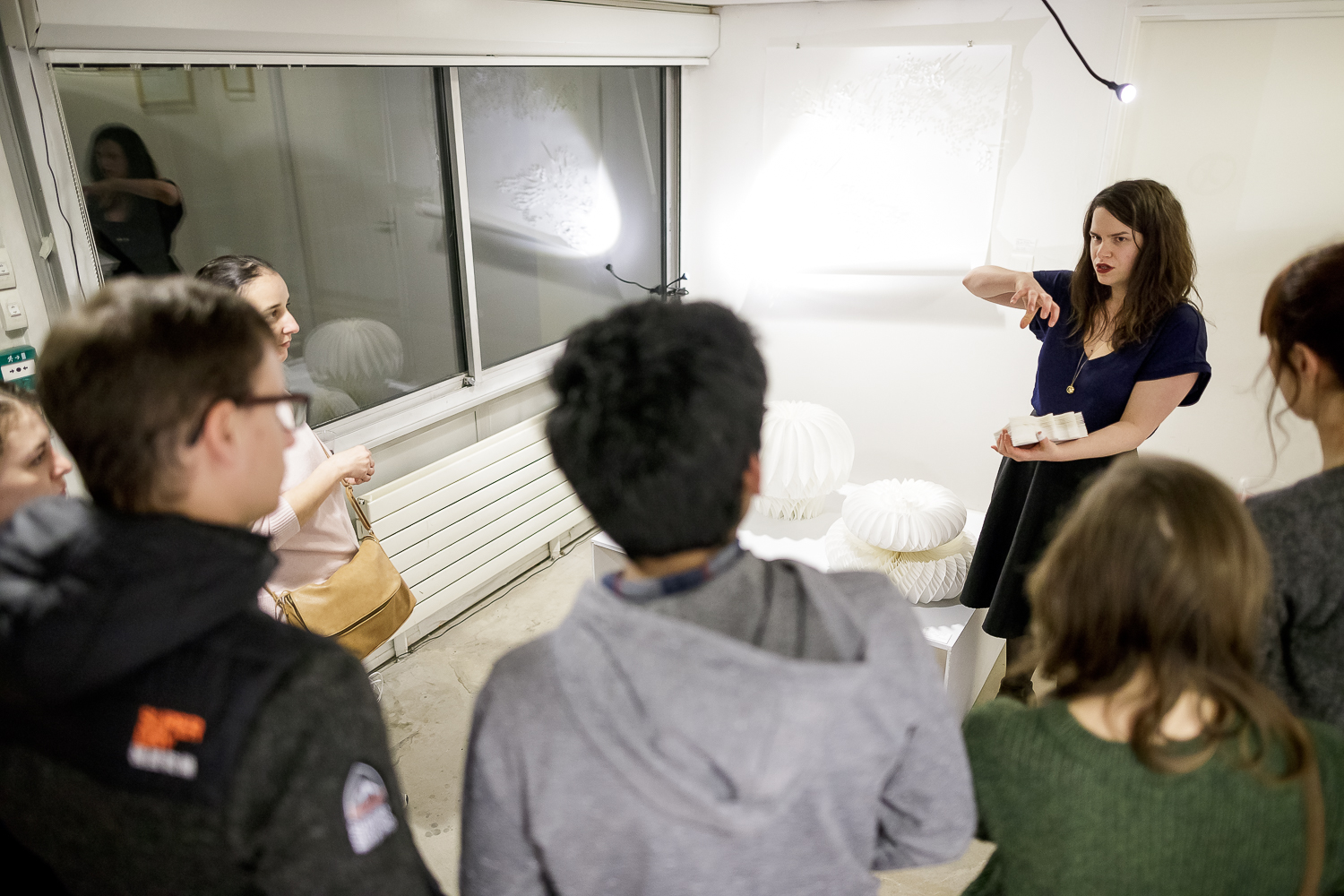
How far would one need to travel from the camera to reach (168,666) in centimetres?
73

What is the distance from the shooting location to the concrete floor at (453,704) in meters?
2.04

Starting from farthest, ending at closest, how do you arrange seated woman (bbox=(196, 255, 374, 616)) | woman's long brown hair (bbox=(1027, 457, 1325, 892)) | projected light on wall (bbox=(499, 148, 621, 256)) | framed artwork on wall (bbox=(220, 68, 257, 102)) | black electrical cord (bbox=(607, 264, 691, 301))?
black electrical cord (bbox=(607, 264, 691, 301)) < projected light on wall (bbox=(499, 148, 621, 256)) < framed artwork on wall (bbox=(220, 68, 257, 102)) < seated woman (bbox=(196, 255, 374, 616)) < woman's long brown hair (bbox=(1027, 457, 1325, 892))

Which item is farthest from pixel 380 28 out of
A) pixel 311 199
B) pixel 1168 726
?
pixel 1168 726

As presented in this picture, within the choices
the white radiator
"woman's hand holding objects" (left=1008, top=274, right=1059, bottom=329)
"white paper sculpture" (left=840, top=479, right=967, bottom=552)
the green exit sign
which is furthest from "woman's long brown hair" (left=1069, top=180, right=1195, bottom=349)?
the green exit sign

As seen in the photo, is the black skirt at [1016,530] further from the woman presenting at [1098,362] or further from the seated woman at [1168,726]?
the seated woman at [1168,726]

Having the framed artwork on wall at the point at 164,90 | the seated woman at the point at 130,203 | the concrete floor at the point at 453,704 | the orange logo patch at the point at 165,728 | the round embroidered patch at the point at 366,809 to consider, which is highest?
the framed artwork on wall at the point at 164,90

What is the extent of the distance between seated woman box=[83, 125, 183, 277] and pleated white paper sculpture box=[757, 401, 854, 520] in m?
1.60

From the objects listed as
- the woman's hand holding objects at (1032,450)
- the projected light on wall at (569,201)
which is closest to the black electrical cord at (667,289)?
the projected light on wall at (569,201)

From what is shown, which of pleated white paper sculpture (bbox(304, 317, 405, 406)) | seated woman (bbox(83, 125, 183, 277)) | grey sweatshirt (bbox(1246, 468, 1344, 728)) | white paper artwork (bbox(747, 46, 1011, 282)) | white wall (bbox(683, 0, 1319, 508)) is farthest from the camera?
white paper artwork (bbox(747, 46, 1011, 282))

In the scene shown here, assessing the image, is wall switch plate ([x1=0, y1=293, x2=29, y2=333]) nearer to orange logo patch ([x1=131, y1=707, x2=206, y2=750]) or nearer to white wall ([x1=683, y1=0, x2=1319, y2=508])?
orange logo patch ([x1=131, y1=707, x2=206, y2=750])

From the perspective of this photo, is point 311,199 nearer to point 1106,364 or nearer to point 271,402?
point 271,402

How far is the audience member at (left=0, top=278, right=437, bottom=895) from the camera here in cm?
71

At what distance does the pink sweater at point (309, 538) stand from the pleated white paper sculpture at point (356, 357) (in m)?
0.89

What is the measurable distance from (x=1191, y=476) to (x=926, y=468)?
9.09 feet
